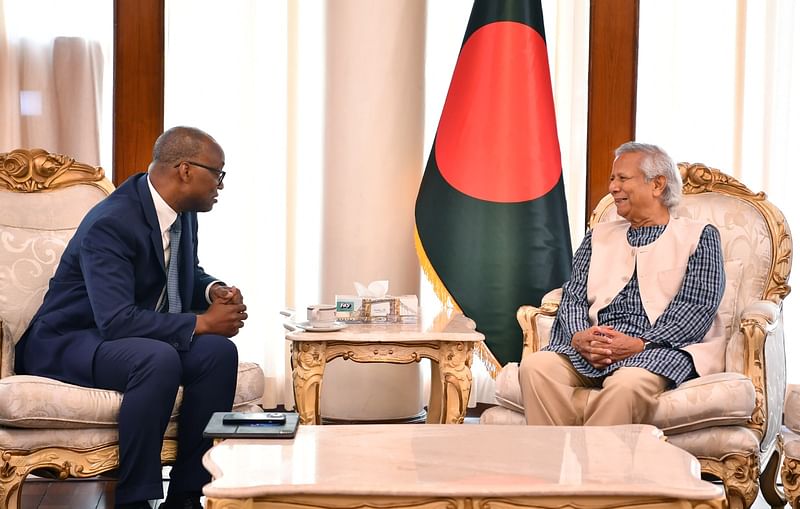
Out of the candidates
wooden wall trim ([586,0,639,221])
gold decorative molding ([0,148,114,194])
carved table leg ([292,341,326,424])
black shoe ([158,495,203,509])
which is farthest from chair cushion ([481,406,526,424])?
wooden wall trim ([586,0,639,221])

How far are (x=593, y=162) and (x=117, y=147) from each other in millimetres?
2113

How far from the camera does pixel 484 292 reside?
3654 millimetres

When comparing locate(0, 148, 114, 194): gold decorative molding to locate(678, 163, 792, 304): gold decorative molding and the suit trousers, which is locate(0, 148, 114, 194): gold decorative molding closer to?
the suit trousers

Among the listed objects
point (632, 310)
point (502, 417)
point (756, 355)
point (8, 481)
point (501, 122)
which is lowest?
point (8, 481)

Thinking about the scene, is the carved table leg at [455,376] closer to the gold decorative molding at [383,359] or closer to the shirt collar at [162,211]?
the gold decorative molding at [383,359]

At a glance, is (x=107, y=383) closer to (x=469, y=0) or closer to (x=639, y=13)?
(x=469, y=0)

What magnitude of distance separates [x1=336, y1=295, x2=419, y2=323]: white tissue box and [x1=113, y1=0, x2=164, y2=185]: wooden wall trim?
58.5 inches

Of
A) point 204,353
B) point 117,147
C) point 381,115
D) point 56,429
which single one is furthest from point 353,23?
point 56,429

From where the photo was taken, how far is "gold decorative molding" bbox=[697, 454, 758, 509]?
2.55 metres

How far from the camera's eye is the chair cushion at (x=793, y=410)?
2.49 meters

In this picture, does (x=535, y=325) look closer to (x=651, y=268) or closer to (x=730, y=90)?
(x=651, y=268)

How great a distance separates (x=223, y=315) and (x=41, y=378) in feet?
1.74

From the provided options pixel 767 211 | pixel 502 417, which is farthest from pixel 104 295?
pixel 767 211

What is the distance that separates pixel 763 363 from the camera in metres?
2.70
